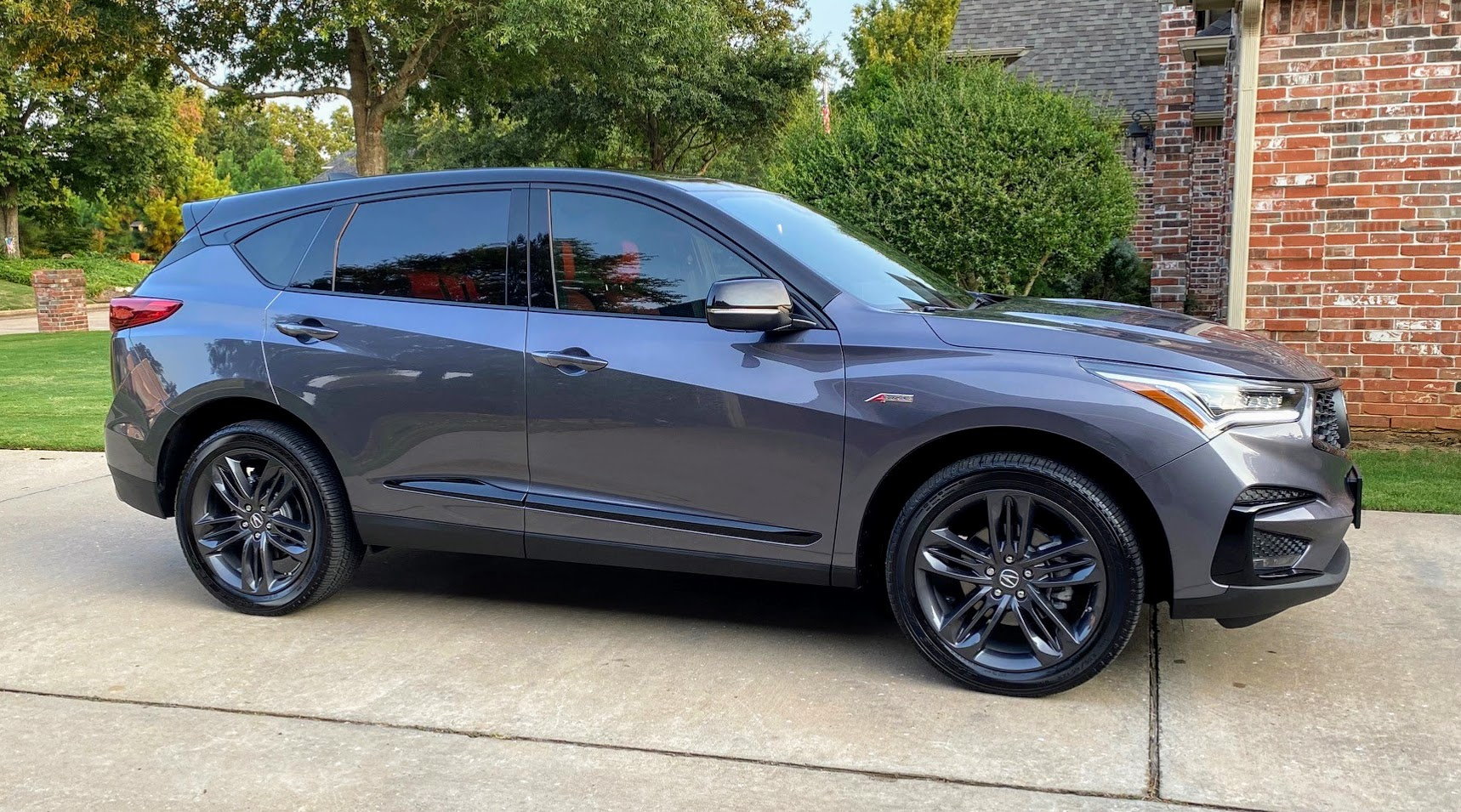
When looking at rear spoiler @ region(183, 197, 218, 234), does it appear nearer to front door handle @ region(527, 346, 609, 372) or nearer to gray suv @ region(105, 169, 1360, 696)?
gray suv @ region(105, 169, 1360, 696)

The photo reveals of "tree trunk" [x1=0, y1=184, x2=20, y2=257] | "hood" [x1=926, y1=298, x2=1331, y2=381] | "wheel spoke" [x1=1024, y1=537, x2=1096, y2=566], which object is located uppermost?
"tree trunk" [x1=0, y1=184, x2=20, y2=257]

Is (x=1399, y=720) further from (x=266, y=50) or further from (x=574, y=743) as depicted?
(x=266, y=50)

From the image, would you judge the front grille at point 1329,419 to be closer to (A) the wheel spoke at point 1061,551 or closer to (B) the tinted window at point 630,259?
(A) the wheel spoke at point 1061,551

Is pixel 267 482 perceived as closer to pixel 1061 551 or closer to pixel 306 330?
pixel 306 330

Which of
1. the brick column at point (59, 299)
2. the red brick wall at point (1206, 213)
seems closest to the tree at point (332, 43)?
the brick column at point (59, 299)

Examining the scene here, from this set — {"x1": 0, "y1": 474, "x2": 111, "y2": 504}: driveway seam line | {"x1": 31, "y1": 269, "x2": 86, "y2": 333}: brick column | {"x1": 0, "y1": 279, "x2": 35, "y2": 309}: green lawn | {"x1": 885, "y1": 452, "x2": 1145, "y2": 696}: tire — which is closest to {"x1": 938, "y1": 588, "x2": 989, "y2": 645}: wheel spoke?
{"x1": 885, "y1": 452, "x2": 1145, "y2": 696}: tire

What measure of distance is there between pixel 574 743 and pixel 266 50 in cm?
2285

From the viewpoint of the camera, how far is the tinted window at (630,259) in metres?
4.28

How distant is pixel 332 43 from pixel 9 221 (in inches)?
1136

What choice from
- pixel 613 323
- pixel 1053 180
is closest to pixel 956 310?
pixel 613 323

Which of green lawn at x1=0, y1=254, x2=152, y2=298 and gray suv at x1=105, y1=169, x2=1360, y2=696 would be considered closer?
gray suv at x1=105, y1=169, x2=1360, y2=696

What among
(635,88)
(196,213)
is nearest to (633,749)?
(196,213)

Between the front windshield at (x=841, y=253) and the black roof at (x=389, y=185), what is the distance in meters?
0.22

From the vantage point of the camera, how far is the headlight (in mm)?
3664
